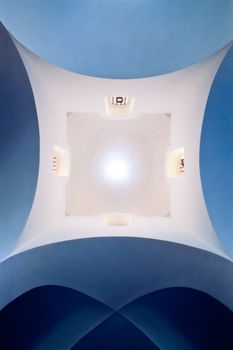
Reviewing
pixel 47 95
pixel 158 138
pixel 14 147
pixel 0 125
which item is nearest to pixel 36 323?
pixel 14 147

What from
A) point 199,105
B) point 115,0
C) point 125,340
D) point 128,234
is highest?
point 115,0

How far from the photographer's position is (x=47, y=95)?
5.70 metres

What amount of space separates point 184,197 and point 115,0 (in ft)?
11.9

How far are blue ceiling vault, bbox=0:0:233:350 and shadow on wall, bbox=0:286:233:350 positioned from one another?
18 millimetres

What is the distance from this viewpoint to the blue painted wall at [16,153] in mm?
5004

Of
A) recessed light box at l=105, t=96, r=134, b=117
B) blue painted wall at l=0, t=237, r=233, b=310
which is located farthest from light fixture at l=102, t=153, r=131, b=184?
blue painted wall at l=0, t=237, r=233, b=310

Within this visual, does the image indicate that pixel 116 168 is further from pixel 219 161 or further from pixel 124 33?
pixel 124 33

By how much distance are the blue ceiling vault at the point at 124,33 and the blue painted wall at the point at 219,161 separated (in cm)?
82

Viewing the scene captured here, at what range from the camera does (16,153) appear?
17.2 ft

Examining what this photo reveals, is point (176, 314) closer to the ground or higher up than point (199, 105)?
closer to the ground

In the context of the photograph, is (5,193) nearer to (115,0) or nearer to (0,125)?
(0,125)

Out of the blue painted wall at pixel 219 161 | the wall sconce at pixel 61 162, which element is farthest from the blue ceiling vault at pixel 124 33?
the wall sconce at pixel 61 162

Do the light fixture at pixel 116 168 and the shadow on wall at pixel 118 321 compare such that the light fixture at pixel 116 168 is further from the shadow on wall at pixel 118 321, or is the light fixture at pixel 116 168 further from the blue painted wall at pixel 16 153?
the shadow on wall at pixel 118 321

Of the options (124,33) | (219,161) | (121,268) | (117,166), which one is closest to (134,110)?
(117,166)
